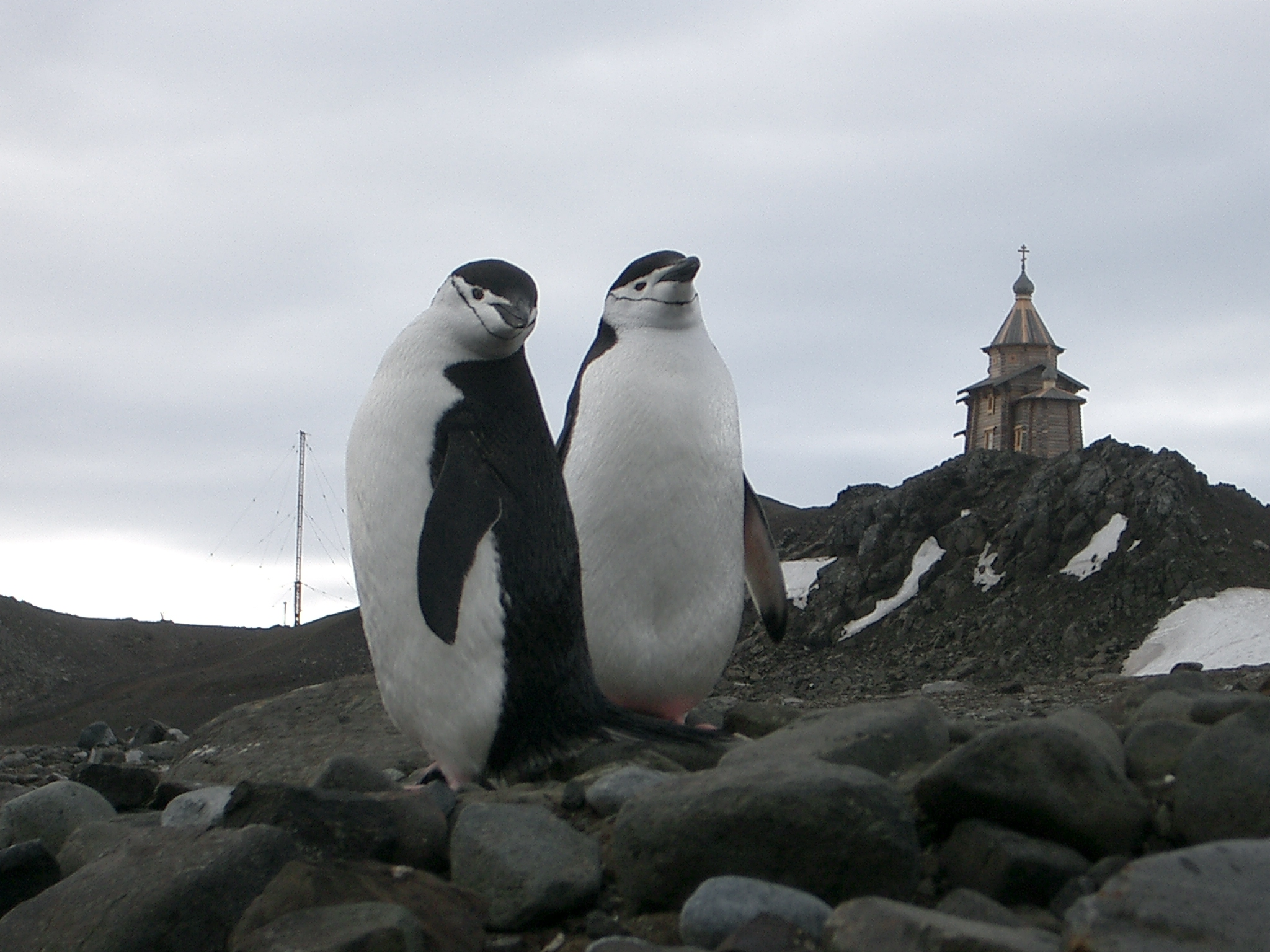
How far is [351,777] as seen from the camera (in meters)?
4.09

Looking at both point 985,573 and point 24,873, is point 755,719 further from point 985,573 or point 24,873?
point 985,573

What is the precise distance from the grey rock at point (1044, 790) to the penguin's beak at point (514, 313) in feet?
7.60

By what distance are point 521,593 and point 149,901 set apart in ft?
5.23

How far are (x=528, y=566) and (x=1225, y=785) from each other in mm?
2382

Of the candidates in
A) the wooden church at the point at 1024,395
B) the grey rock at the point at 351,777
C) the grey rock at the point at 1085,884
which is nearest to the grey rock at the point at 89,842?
the grey rock at the point at 351,777

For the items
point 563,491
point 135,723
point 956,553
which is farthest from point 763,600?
point 956,553

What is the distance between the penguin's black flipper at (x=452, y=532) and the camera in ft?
13.8

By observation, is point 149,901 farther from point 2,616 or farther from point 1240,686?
point 2,616

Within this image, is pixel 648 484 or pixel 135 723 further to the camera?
pixel 135 723

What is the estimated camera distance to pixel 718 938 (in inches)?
102

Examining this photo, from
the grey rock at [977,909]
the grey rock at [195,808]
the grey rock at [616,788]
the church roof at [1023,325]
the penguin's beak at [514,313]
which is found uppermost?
the church roof at [1023,325]

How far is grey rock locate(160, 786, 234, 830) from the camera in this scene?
4.00 metres

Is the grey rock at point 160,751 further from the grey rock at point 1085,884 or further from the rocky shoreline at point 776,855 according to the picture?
the grey rock at point 1085,884

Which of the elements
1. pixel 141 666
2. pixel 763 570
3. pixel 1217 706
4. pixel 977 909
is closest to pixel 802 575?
pixel 141 666
